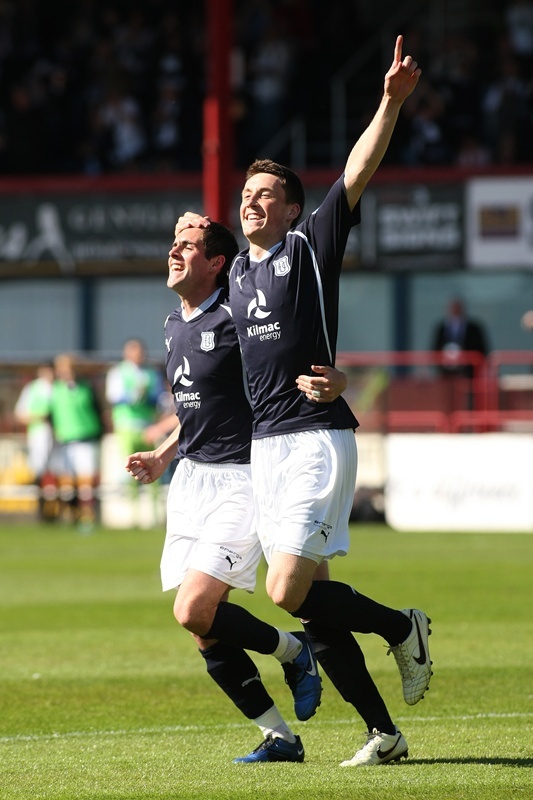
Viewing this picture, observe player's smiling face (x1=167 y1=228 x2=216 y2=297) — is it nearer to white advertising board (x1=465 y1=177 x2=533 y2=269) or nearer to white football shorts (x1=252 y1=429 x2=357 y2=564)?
white football shorts (x1=252 y1=429 x2=357 y2=564)

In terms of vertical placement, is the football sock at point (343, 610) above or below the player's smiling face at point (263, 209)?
below

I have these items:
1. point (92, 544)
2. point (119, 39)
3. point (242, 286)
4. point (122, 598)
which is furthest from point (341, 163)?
point (242, 286)

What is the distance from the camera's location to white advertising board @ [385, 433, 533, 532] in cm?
2030

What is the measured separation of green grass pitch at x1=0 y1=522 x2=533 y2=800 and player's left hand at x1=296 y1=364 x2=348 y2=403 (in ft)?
4.72

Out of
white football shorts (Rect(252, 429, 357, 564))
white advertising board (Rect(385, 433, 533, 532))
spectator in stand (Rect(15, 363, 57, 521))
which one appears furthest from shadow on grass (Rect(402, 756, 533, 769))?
spectator in stand (Rect(15, 363, 57, 521))

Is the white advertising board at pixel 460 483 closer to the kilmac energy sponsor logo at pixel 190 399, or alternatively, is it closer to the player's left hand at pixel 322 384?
the kilmac energy sponsor logo at pixel 190 399

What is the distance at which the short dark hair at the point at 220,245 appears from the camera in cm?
677

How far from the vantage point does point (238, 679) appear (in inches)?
257

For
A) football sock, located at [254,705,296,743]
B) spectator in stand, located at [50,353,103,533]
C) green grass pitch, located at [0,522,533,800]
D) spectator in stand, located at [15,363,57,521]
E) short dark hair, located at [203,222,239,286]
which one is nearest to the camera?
green grass pitch, located at [0,522,533,800]

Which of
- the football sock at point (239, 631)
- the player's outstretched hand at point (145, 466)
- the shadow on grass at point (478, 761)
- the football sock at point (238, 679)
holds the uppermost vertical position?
the player's outstretched hand at point (145, 466)

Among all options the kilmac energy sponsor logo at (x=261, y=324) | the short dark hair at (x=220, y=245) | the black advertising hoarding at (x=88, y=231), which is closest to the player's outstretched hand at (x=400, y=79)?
the kilmac energy sponsor logo at (x=261, y=324)

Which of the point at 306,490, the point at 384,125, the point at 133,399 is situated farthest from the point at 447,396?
the point at 384,125

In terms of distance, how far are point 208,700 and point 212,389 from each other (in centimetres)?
232

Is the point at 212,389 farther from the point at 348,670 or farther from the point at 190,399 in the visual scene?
the point at 348,670
